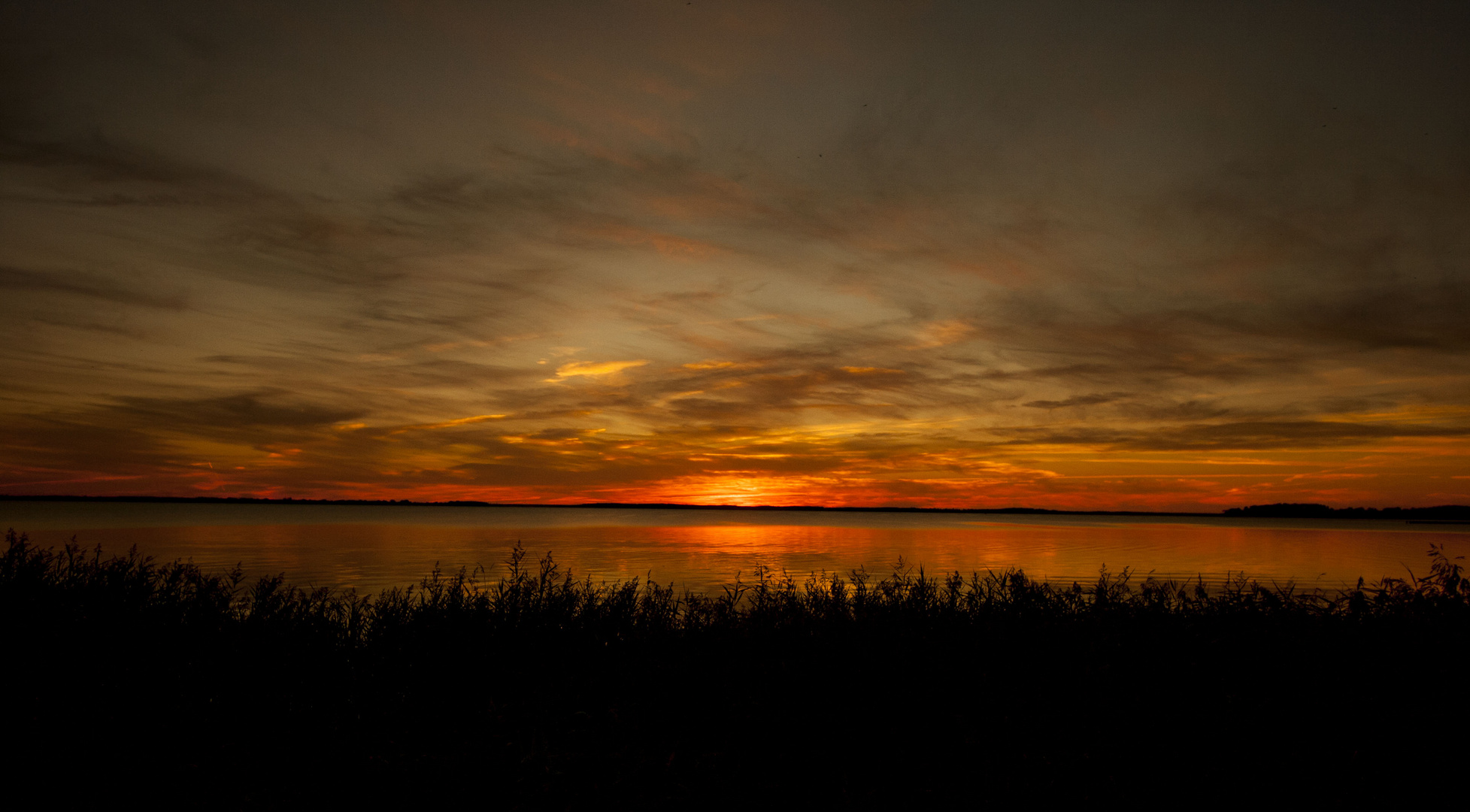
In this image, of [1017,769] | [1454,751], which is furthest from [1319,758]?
[1017,769]

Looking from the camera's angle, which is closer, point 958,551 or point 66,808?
point 66,808

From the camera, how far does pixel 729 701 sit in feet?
27.9

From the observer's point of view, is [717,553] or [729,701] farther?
[717,553]

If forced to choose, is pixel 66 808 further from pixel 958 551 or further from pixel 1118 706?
pixel 958 551

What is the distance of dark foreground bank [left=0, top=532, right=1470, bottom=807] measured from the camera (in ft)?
21.9

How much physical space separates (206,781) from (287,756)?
0.65m

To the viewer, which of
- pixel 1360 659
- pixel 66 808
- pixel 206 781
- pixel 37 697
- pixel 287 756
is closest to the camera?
pixel 66 808

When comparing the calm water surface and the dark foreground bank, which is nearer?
the dark foreground bank

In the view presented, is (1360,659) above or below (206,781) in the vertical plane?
above

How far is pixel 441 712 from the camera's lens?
26.8 feet

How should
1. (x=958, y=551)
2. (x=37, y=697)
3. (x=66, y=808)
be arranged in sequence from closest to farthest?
(x=66, y=808)
(x=37, y=697)
(x=958, y=551)

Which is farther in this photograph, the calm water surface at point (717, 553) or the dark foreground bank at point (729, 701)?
the calm water surface at point (717, 553)

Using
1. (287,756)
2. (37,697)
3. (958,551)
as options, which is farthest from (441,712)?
(958,551)

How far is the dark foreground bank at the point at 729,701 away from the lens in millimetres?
6672
